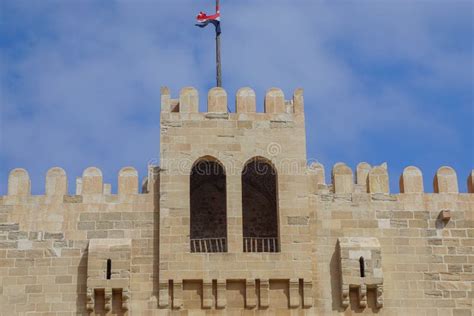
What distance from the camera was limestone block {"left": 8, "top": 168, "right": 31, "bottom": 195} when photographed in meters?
22.9

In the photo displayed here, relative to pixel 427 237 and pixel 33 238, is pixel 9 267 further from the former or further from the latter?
pixel 427 237

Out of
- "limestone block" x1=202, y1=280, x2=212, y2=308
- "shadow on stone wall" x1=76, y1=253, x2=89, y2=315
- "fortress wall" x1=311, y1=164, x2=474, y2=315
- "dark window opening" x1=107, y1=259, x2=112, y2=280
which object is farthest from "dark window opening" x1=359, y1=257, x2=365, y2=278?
"shadow on stone wall" x1=76, y1=253, x2=89, y2=315

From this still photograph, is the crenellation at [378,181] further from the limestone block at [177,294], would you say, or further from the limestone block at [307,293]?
the limestone block at [177,294]

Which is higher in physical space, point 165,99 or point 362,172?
point 165,99

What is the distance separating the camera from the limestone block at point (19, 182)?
22938 millimetres

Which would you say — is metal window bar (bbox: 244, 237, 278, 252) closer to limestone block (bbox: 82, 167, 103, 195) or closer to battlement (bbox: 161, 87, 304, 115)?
battlement (bbox: 161, 87, 304, 115)

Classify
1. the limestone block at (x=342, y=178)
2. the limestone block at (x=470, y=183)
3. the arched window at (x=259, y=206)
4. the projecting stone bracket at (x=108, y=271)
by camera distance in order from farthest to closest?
the arched window at (x=259, y=206), the limestone block at (x=470, y=183), the limestone block at (x=342, y=178), the projecting stone bracket at (x=108, y=271)

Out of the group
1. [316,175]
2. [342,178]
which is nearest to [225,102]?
[316,175]

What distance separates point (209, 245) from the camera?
24484 mm

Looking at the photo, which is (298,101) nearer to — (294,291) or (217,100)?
(217,100)

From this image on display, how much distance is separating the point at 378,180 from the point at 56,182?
7.22 metres

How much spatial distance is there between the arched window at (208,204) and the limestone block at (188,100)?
253cm

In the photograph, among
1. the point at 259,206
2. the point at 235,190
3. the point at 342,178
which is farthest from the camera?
the point at 259,206

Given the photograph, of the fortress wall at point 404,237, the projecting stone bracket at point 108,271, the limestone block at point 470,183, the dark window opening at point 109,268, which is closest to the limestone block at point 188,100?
the fortress wall at point 404,237
